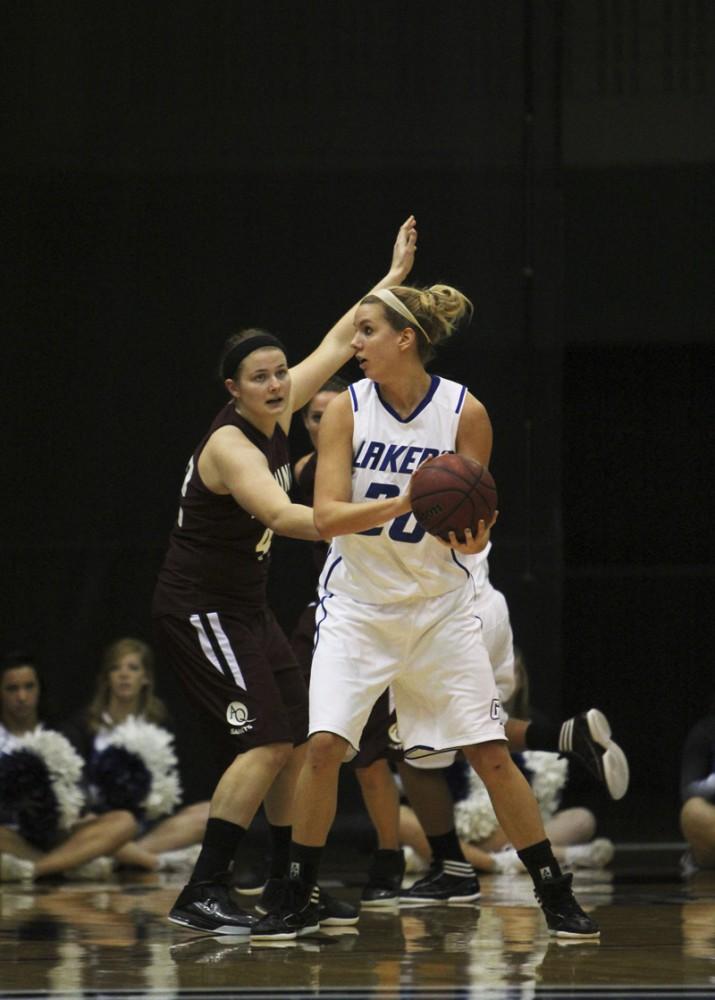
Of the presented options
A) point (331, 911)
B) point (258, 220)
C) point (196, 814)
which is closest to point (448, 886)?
point (331, 911)

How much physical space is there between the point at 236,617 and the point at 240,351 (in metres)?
0.79

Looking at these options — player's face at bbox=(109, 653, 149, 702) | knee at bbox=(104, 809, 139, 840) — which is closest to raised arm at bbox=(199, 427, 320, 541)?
knee at bbox=(104, 809, 139, 840)

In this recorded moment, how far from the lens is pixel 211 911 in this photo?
5230mm

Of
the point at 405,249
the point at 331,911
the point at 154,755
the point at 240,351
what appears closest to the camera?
the point at 240,351

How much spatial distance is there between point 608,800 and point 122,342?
127 inches

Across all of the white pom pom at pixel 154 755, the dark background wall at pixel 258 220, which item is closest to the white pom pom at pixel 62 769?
the white pom pom at pixel 154 755

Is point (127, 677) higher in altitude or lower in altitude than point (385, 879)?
higher

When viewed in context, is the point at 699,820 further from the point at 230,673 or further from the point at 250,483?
the point at 250,483

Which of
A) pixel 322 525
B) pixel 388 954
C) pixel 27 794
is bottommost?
pixel 388 954

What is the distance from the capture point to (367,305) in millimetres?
5082

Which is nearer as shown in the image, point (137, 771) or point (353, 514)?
point (353, 514)

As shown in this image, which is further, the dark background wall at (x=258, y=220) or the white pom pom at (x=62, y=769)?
the dark background wall at (x=258, y=220)

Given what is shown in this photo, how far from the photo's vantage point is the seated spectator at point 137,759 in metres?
7.76

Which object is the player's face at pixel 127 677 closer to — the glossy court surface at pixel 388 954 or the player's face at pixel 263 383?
the glossy court surface at pixel 388 954
